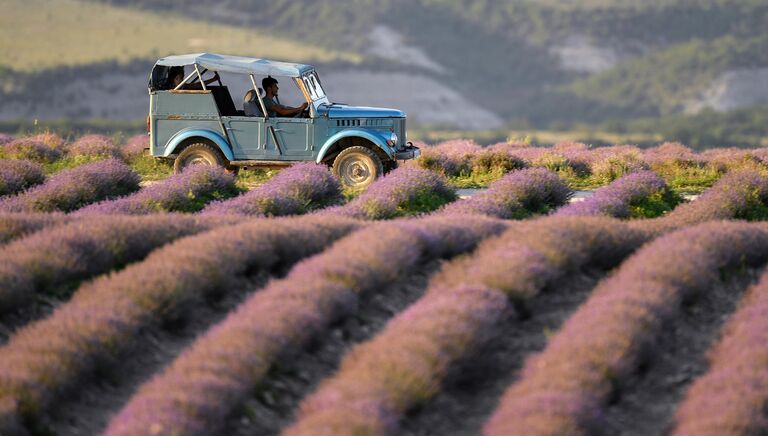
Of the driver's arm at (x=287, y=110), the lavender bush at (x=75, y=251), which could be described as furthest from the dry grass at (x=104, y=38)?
the lavender bush at (x=75, y=251)

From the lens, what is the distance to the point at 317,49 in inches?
7830

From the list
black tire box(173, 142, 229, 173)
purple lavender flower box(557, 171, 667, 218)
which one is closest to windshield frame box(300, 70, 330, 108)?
black tire box(173, 142, 229, 173)

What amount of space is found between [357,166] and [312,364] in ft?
32.4

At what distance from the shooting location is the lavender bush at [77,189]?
17.2m

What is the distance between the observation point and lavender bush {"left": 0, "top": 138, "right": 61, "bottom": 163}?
23.7 metres

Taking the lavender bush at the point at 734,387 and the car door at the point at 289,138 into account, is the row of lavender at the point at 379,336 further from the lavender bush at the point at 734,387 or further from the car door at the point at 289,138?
the car door at the point at 289,138

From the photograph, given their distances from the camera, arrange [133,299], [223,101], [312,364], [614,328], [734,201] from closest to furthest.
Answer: [312,364]
[614,328]
[133,299]
[734,201]
[223,101]

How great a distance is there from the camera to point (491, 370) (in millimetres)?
10070

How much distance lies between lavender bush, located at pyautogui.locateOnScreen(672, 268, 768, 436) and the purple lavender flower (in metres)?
4.80

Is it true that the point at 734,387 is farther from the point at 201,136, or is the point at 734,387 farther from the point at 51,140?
the point at 51,140

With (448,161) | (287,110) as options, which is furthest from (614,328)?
(448,161)

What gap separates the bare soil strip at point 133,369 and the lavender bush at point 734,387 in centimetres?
394

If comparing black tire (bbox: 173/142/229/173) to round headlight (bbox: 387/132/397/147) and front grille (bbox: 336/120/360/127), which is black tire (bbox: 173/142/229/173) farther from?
round headlight (bbox: 387/132/397/147)

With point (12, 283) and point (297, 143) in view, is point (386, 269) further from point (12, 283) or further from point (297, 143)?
point (297, 143)
